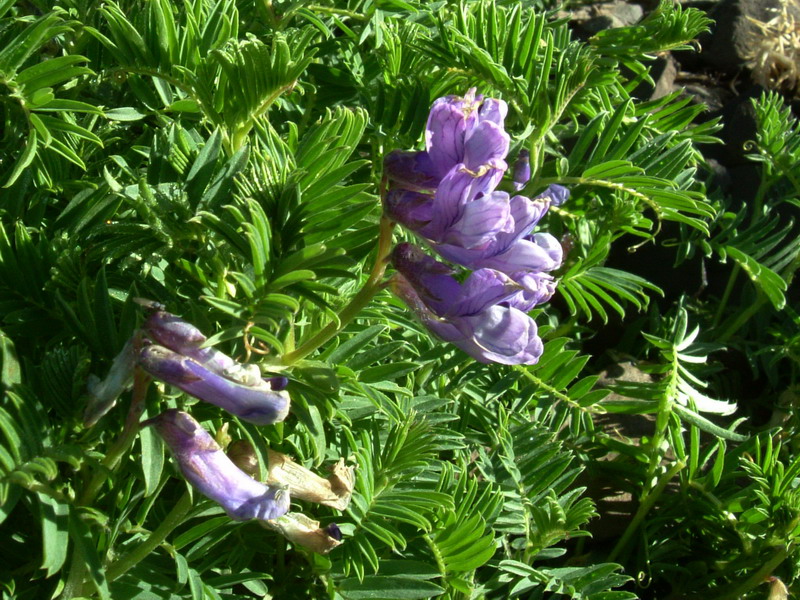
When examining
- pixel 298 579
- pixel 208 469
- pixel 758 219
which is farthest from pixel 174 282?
pixel 758 219

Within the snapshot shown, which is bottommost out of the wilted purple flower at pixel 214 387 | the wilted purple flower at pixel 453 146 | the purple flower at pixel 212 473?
the purple flower at pixel 212 473

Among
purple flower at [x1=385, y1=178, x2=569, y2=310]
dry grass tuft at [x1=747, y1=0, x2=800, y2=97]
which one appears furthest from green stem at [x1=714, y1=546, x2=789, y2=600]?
dry grass tuft at [x1=747, y1=0, x2=800, y2=97]

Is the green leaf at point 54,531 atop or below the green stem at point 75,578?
atop

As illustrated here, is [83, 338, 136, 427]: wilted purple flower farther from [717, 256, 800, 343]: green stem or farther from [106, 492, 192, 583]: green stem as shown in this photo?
[717, 256, 800, 343]: green stem

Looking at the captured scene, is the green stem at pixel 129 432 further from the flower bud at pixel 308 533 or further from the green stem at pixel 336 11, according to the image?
the green stem at pixel 336 11

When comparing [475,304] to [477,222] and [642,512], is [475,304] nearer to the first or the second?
[477,222]

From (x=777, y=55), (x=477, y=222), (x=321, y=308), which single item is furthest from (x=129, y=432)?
(x=777, y=55)

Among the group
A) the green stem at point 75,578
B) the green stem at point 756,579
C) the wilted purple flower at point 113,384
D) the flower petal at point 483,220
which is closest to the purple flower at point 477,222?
the flower petal at point 483,220
